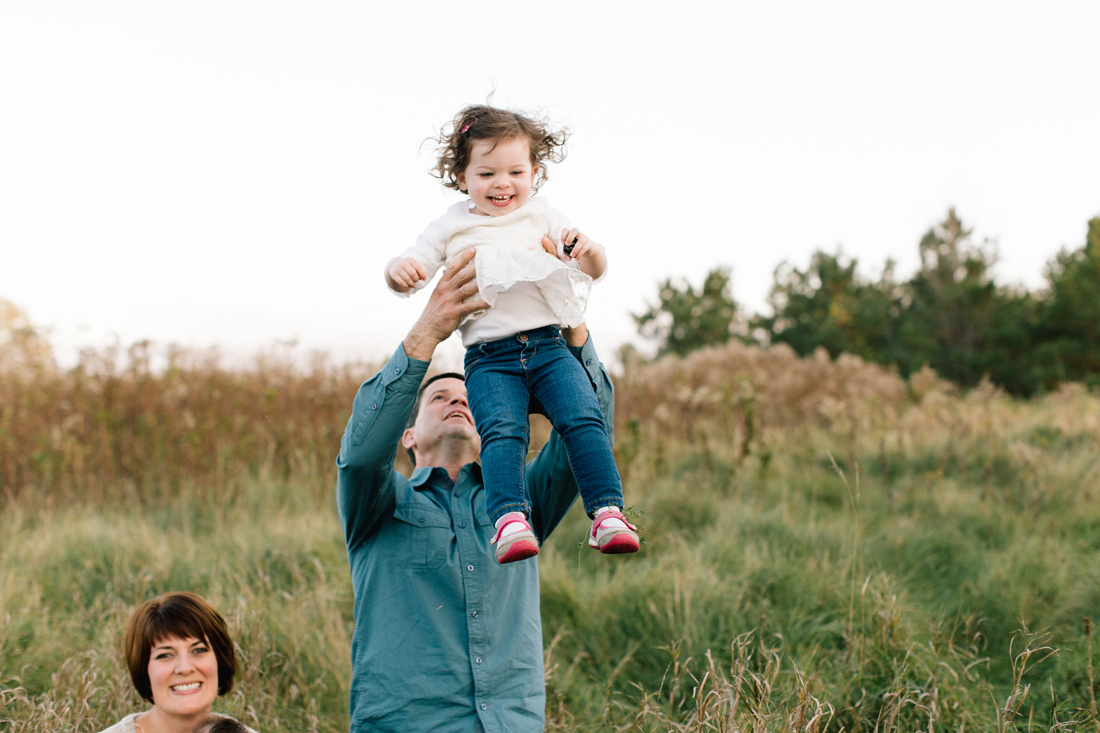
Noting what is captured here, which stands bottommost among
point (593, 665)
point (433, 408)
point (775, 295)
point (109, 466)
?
point (593, 665)

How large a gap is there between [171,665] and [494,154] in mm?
1735

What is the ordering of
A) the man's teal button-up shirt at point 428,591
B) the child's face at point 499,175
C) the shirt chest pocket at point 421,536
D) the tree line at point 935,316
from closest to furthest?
the child's face at point 499,175
the man's teal button-up shirt at point 428,591
the shirt chest pocket at point 421,536
the tree line at point 935,316

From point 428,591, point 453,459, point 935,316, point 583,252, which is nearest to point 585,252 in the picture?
point 583,252

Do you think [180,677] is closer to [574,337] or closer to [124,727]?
[124,727]

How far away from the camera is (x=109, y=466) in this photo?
19.7ft

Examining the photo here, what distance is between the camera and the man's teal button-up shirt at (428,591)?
2145 millimetres

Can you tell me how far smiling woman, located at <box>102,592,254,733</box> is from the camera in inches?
80.8

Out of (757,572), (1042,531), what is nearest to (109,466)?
(757,572)

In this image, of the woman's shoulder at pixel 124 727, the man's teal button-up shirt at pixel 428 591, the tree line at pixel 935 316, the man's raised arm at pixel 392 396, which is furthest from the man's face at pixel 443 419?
the tree line at pixel 935 316

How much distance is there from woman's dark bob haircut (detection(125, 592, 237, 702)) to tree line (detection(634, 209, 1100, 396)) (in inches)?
619

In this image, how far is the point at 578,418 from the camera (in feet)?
6.15

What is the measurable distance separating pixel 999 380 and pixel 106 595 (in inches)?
843

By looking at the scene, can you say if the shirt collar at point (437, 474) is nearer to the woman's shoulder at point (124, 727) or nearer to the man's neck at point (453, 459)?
the man's neck at point (453, 459)

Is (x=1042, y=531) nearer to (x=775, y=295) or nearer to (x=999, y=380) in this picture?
(x=999, y=380)
